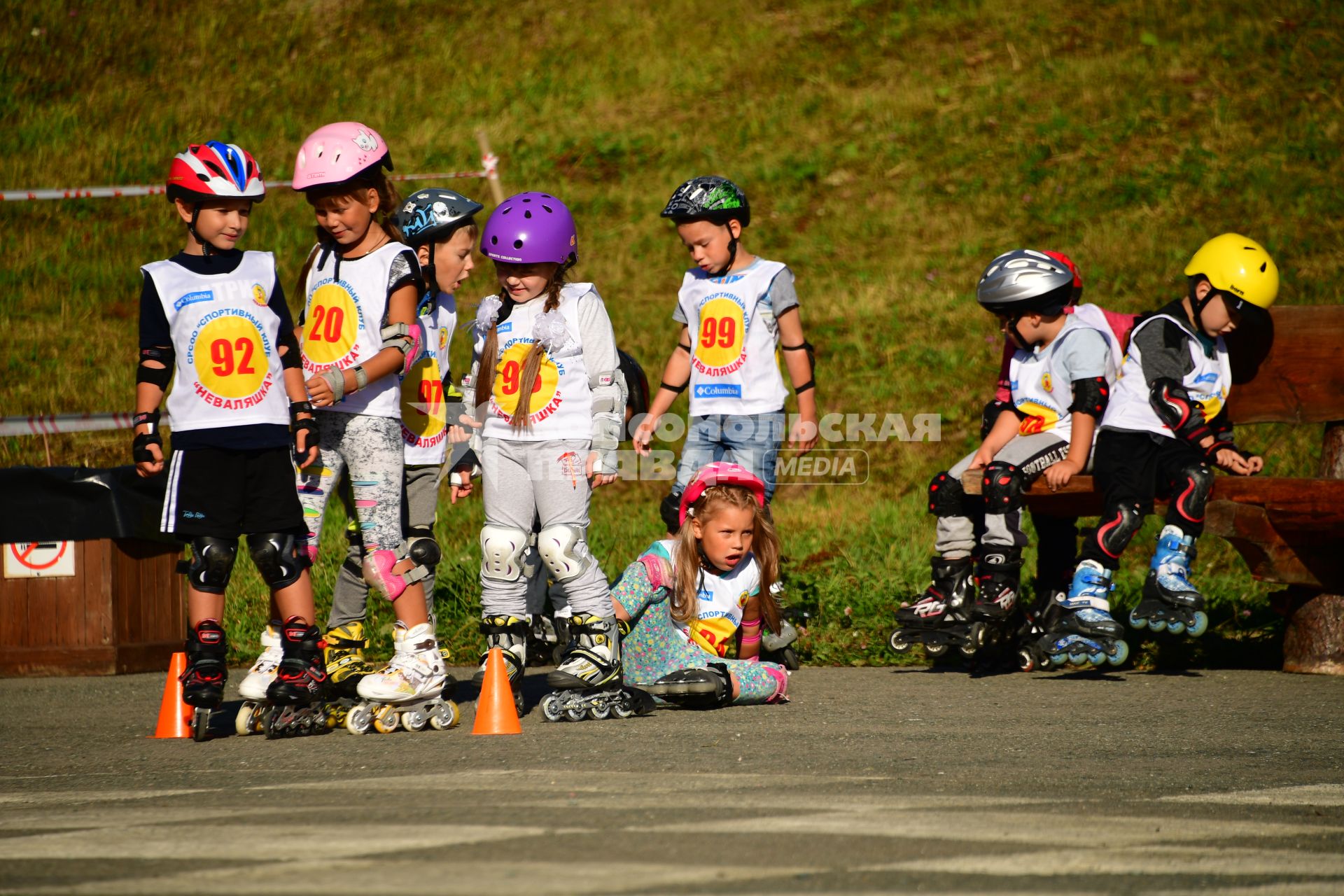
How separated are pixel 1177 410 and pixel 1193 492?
398 mm

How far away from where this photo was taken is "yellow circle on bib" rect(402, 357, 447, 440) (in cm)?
656

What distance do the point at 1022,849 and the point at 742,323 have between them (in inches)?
185

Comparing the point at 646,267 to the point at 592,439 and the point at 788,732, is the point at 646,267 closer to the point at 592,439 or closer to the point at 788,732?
the point at 592,439

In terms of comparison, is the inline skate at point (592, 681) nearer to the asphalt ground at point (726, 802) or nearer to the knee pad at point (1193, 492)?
the asphalt ground at point (726, 802)

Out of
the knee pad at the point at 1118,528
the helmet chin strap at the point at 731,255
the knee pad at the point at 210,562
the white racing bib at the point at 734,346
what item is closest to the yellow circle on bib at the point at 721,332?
the white racing bib at the point at 734,346

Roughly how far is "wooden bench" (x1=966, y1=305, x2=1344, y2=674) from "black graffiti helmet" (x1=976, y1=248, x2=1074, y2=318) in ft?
2.72

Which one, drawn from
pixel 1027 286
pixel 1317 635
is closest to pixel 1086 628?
pixel 1317 635

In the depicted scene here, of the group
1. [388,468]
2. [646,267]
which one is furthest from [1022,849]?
[646,267]

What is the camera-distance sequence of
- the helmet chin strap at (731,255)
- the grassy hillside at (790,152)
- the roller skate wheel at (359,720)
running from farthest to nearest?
the grassy hillside at (790,152) < the helmet chin strap at (731,255) < the roller skate wheel at (359,720)

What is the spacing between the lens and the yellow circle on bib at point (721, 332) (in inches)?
303

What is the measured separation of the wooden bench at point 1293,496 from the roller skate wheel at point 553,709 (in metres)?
2.40

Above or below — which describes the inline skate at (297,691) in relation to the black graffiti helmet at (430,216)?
below

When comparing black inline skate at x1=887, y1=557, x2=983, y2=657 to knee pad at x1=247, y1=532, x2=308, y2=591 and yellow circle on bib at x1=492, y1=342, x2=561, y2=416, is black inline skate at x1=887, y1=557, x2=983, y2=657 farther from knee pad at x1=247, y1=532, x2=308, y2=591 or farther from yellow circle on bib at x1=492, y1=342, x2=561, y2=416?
knee pad at x1=247, y1=532, x2=308, y2=591

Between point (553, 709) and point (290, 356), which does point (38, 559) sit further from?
point (553, 709)
